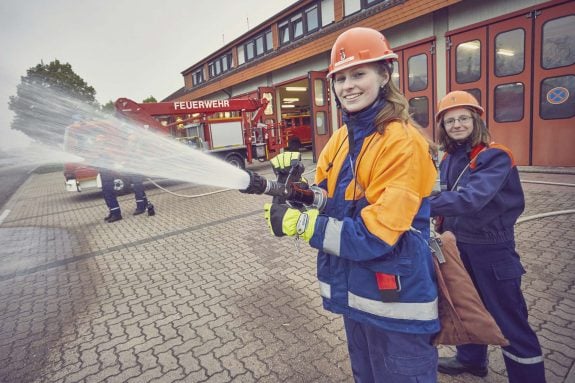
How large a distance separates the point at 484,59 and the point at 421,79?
84.0 inches

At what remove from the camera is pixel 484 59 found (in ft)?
32.2

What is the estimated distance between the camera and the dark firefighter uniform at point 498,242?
2090 mm

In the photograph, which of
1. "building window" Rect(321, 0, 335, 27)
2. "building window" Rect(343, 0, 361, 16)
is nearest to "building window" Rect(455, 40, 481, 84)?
"building window" Rect(343, 0, 361, 16)

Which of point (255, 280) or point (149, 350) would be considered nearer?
point (149, 350)

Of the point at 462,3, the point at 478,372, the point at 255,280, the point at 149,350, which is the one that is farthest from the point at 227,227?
the point at 462,3

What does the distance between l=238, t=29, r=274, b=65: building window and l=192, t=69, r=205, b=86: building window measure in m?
7.63

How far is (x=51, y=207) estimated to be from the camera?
11.2m

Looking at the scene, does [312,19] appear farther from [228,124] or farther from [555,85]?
[555,85]

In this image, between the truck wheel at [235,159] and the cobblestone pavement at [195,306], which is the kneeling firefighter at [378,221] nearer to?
the cobblestone pavement at [195,306]

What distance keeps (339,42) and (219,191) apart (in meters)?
9.87

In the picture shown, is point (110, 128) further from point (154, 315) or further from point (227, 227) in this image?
→ point (154, 315)

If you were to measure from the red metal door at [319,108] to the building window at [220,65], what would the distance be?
11.4 meters

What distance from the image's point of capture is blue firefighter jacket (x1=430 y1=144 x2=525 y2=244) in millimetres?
2074

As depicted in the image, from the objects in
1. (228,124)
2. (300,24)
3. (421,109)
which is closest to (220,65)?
(300,24)
